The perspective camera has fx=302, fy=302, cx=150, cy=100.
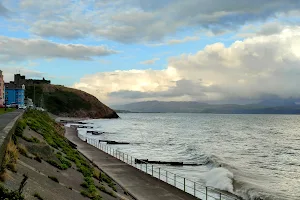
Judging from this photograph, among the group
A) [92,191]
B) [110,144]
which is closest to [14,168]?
[92,191]

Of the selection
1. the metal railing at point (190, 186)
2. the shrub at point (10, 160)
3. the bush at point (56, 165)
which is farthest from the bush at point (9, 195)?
the metal railing at point (190, 186)

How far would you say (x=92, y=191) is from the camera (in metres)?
19.2

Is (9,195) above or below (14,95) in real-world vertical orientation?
below

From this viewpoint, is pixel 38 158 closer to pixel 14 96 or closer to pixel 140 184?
pixel 140 184

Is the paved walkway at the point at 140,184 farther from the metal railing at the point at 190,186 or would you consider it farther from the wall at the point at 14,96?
the wall at the point at 14,96

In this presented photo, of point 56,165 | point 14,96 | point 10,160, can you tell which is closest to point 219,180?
point 56,165

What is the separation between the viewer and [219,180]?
34812mm

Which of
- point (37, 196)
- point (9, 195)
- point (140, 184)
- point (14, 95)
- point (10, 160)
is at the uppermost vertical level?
point (14, 95)

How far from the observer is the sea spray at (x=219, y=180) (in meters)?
32.7

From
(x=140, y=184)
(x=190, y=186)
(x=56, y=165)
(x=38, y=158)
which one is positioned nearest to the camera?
(x=38, y=158)

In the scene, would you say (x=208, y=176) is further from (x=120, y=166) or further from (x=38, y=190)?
(x=38, y=190)

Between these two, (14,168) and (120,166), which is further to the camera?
(120,166)

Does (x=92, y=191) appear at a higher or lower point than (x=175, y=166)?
higher

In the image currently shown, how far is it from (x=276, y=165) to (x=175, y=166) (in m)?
20.1
